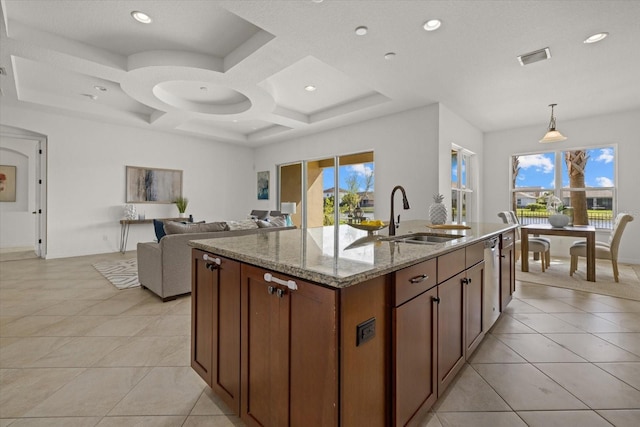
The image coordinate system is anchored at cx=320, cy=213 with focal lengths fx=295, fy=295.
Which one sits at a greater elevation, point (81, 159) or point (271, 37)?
point (271, 37)

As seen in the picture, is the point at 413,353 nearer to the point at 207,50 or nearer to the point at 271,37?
the point at 271,37

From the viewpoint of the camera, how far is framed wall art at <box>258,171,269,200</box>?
27.0ft

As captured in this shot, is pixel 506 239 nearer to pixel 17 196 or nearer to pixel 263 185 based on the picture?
pixel 263 185

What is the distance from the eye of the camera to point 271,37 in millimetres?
2994

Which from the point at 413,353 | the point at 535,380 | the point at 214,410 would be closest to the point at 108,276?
the point at 214,410

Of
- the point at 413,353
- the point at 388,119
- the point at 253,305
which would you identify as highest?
the point at 388,119

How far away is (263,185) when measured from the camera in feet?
27.3

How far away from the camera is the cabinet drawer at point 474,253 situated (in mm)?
1814

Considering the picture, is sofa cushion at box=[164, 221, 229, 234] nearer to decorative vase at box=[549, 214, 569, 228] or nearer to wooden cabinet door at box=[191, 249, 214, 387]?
wooden cabinet door at box=[191, 249, 214, 387]

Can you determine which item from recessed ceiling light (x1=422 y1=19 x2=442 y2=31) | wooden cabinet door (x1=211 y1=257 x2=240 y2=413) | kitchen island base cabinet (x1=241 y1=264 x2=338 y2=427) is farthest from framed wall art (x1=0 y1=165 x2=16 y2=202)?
recessed ceiling light (x1=422 y1=19 x2=442 y2=31)

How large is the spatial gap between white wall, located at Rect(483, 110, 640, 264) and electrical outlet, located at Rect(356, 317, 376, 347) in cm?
672

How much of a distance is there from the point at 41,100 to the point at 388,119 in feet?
19.7

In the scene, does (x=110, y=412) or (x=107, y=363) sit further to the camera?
(x=107, y=363)

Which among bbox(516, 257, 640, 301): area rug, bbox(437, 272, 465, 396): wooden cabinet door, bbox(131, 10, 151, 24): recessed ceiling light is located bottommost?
bbox(516, 257, 640, 301): area rug
